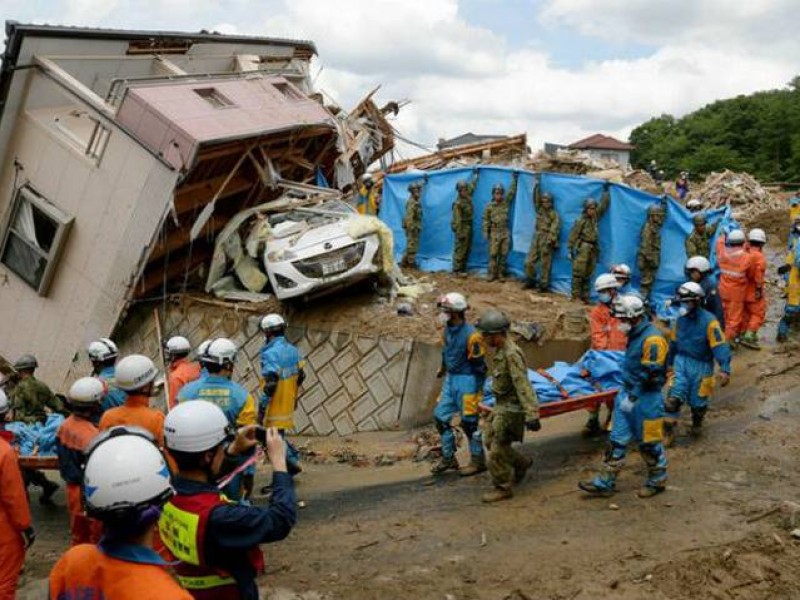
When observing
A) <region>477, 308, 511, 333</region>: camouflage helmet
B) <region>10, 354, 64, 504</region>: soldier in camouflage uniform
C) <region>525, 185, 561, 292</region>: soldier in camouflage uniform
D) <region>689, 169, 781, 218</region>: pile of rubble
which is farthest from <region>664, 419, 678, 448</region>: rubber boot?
<region>689, 169, 781, 218</region>: pile of rubble

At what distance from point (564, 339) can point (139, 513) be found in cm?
873

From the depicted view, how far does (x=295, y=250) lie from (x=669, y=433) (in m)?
5.67

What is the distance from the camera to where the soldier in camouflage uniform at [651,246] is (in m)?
11.3

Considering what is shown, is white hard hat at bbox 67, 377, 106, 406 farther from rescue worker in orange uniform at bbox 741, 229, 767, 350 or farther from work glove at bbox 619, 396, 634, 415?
rescue worker in orange uniform at bbox 741, 229, 767, 350

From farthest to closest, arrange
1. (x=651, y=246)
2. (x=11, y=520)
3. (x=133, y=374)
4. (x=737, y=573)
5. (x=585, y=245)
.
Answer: (x=585, y=245) → (x=651, y=246) → (x=133, y=374) → (x=737, y=573) → (x=11, y=520)

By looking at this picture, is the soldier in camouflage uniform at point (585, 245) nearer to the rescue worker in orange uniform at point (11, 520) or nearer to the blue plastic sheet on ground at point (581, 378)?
the blue plastic sheet on ground at point (581, 378)

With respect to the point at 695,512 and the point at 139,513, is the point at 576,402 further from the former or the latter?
the point at 139,513

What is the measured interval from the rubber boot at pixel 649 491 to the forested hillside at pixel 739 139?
141 feet

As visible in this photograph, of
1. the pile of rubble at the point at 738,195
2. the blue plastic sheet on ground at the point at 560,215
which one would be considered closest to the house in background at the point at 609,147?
the pile of rubble at the point at 738,195

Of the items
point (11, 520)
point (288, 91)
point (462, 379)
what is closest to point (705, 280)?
point (462, 379)

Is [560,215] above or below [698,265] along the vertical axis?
above

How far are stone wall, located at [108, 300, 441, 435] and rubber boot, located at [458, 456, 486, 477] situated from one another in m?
2.29

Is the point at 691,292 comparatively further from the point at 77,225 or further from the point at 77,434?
the point at 77,225

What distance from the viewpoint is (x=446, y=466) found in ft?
24.2
